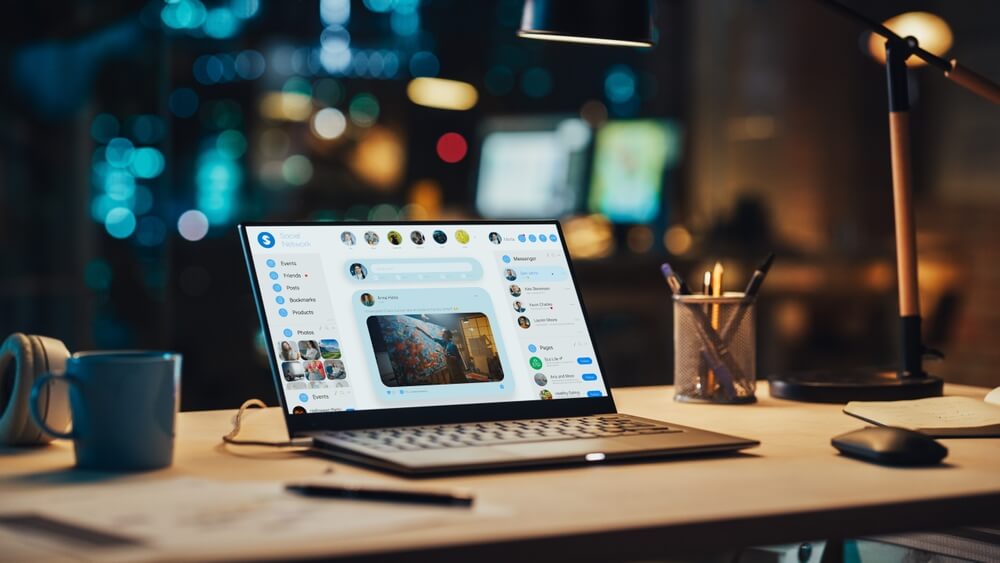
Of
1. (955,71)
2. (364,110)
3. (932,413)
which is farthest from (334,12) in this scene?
(932,413)

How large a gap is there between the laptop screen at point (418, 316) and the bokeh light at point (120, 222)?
4307 mm

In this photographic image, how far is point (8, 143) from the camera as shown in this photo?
432 cm

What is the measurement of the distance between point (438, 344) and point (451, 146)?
664cm

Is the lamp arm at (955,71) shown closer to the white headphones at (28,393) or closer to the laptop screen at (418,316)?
the laptop screen at (418,316)

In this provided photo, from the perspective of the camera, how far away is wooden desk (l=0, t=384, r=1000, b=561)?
0.69m

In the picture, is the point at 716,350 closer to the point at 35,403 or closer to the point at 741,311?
the point at 741,311

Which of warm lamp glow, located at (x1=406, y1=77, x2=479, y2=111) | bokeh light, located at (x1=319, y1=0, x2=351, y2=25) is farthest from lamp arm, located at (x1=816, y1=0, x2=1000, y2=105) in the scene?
bokeh light, located at (x1=319, y1=0, x2=351, y2=25)

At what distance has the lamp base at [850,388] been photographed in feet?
4.69

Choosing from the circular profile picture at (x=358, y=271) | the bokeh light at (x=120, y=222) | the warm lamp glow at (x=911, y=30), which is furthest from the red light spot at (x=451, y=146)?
the circular profile picture at (x=358, y=271)

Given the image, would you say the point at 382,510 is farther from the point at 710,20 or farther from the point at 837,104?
the point at 710,20

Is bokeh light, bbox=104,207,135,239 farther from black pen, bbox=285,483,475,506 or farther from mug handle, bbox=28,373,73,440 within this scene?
black pen, bbox=285,483,475,506

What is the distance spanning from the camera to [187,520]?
724 millimetres

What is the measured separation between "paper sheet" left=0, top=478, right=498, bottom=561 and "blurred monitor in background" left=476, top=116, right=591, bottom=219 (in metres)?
4.96

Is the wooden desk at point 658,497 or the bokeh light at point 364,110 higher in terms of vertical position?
the bokeh light at point 364,110
